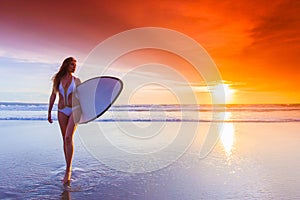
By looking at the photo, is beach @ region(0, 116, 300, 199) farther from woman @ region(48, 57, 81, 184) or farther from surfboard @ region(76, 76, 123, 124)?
surfboard @ region(76, 76, 123, 124)

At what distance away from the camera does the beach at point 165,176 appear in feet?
10.5

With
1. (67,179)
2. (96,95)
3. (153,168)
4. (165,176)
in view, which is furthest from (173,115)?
(67,179)

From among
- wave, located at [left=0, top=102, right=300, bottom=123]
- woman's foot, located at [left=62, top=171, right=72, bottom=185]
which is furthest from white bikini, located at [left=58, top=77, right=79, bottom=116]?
wave, located at [left=0, top=102, right=300, bottom=123]

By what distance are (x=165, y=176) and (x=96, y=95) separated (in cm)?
159

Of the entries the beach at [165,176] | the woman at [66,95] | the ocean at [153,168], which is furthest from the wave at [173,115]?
the woman at [66,95]

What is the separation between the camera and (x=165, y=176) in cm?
392

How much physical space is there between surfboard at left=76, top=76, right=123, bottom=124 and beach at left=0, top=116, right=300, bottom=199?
2.75 ft

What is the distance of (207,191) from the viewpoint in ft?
10.9

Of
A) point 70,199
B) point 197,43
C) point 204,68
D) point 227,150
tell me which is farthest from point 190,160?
point 197,43

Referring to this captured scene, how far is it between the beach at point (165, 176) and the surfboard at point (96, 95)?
837 mm

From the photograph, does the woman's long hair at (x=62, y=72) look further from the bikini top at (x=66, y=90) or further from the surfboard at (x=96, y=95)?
the surfboard at (x=96, y=95)

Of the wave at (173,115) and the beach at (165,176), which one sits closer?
the beach at (165,176)

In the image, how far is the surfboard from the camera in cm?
410

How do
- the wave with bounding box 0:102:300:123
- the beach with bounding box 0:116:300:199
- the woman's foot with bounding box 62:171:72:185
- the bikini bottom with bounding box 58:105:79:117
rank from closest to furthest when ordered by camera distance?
1. the beach with bounding box 0:116:300:199
2. the woman's foot with bounding box 62:171:72:185
3. the bikini bottom with bounding box 58:105:79:117
4. the wave with bounding box 0:102:300:123
